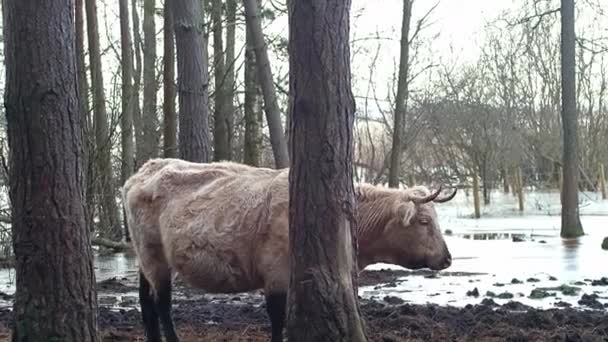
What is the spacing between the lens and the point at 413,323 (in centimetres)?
862

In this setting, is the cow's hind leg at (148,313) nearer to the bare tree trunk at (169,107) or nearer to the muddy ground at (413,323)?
the muddy ground at (413,323)

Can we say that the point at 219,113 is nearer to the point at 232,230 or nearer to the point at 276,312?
the point at 232,230

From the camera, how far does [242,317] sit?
9.79 meters

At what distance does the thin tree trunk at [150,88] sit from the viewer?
25.2 meters

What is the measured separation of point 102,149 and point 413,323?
1074 cm

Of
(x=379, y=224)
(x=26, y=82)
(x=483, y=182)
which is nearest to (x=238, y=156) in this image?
(x=483, y=182)

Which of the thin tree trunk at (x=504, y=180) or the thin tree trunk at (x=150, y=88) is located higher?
the thin tree trunk at (x=150, y=88)

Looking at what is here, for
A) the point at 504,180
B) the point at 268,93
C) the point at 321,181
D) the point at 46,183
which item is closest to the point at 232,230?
the point at 321,181

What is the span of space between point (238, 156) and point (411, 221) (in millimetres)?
20536

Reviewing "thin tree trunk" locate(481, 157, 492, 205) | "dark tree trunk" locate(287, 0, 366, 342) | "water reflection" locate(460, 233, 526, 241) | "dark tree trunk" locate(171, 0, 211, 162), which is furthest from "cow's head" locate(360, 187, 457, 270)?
"thin tree trunk" locate(481, 157, 492, 205)

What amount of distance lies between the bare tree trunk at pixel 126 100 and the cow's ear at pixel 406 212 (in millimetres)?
13515

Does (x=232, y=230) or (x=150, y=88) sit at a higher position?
(x=150, y=88)

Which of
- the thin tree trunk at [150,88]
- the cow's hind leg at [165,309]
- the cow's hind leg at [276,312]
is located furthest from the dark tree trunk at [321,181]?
the thin tree trunk at [150,88]

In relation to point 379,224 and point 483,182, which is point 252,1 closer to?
point 379,224
